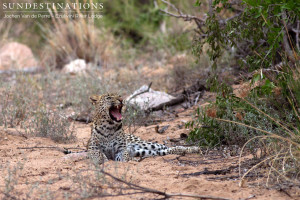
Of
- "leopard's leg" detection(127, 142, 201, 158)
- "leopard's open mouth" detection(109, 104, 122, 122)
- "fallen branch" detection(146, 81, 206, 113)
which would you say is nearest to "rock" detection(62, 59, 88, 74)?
"fallen branch" detection(146, 81, 206, 113)

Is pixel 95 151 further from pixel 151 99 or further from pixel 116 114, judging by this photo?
pixel 151 99

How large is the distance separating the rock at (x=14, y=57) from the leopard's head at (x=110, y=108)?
774 cm

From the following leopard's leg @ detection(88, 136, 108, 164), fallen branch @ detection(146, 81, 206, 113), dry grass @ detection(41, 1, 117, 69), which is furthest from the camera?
dry grass @ detection(41, 1, 117, 69)

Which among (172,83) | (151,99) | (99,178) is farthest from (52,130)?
(172,83)

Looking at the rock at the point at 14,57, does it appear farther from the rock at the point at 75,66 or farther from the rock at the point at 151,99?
the rock at the point at 151,99

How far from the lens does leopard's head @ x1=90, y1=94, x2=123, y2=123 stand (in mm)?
6262

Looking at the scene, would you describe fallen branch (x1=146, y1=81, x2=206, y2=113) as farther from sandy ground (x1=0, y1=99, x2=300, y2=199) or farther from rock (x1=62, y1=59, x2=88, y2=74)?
rock (x1=62, y1=59, x2=88, y2=74)

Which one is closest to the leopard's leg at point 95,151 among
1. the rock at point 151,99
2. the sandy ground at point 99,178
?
the sandy ground at point 99,178

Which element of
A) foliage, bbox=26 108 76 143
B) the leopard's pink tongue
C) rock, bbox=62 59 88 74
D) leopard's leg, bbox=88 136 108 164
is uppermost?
rock, bbox=62 59 88 74

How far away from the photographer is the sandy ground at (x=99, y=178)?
13.6 ft

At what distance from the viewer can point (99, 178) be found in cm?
416

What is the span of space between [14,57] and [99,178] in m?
11.2

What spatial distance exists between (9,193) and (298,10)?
3.82 metres

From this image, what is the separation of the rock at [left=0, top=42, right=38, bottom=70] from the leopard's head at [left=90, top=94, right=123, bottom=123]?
305 inches
